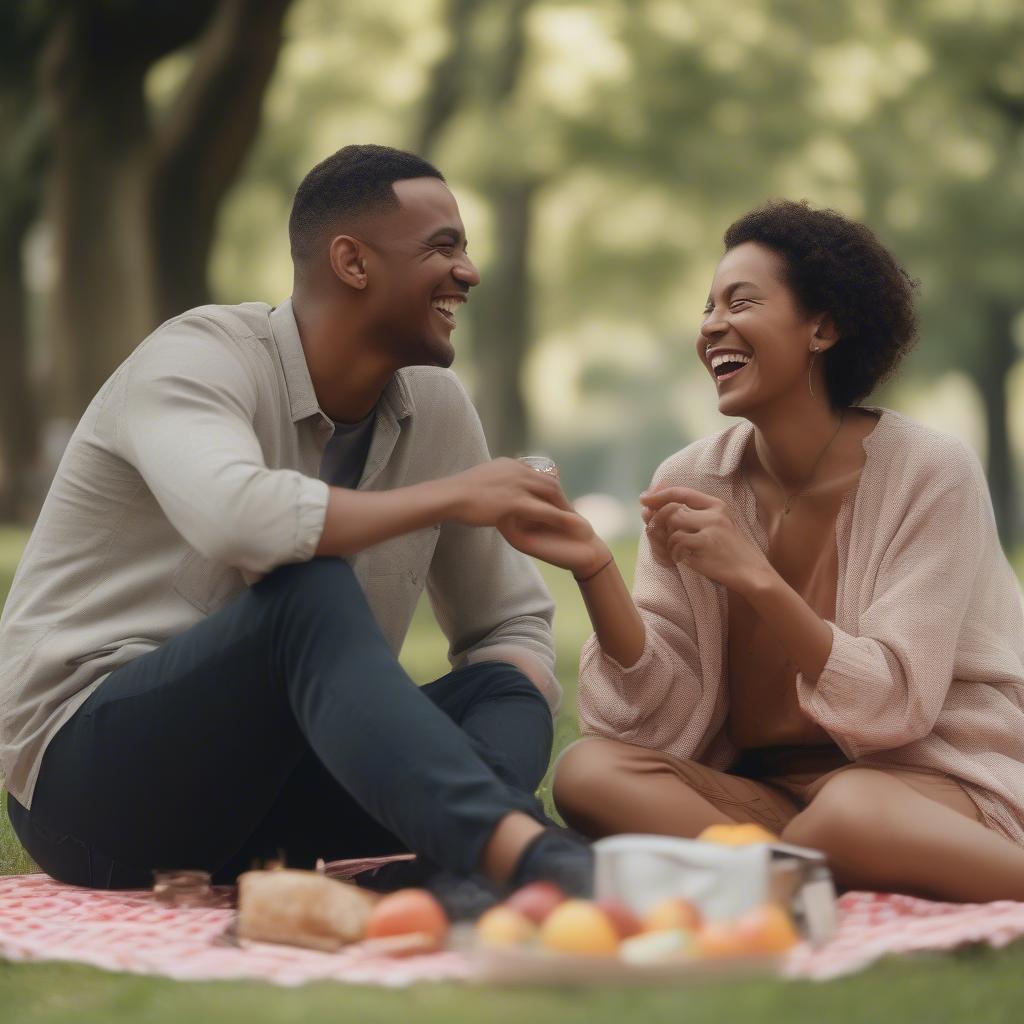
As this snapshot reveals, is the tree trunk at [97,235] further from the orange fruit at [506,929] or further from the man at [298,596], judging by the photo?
the orange fruit at [506,929]

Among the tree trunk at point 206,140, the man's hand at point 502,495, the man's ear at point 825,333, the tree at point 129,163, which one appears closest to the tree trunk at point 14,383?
the tree at point 129,163

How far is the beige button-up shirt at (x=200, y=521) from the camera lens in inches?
134

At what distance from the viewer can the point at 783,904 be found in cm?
303

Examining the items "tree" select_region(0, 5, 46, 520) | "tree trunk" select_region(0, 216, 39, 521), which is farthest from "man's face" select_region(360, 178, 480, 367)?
"tree trunk" select_region(0, 216, 39, 521)

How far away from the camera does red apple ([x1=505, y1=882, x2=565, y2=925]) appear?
2.88 metres

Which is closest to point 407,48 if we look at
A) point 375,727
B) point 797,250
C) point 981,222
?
point 981,222

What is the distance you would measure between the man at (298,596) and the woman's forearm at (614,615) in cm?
19

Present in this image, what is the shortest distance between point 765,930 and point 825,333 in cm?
193

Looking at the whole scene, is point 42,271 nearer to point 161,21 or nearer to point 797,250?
point 161,21

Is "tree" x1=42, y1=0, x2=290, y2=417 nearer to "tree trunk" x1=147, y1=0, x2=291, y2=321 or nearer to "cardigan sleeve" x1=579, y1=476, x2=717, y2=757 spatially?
"tree trunk" x1=147, y1=0, x2=291, y2=321

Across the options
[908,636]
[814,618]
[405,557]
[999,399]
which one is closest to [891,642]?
[908,636]

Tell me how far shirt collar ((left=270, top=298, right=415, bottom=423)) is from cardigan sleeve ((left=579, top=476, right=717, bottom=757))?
2.33 feet

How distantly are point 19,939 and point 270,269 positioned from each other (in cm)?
2147

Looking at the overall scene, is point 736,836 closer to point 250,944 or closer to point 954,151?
point 250,944
